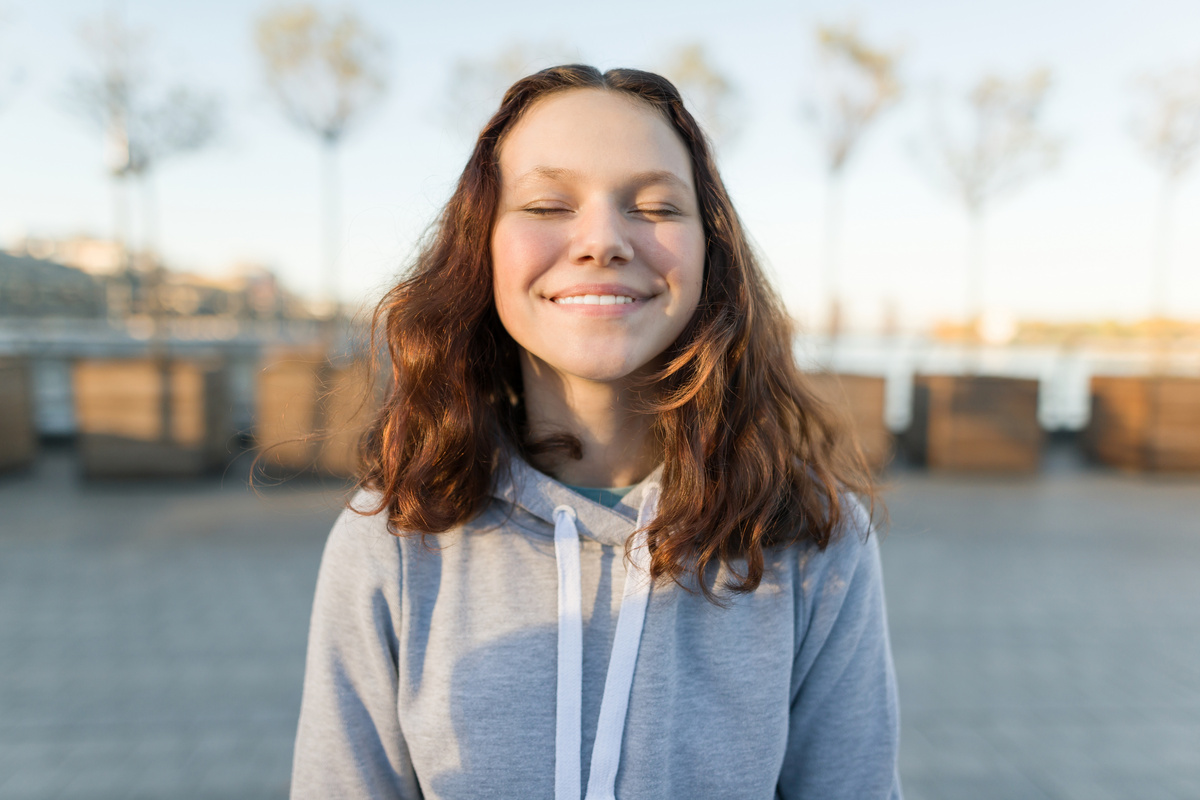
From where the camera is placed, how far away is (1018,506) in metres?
6.59

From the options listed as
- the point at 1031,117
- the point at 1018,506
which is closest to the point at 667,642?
the point at 1018,506

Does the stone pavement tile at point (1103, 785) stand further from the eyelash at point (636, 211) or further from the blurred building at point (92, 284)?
the blurred building at point (92, 284)

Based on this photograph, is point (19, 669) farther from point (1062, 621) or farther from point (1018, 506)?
point (1018, 506)

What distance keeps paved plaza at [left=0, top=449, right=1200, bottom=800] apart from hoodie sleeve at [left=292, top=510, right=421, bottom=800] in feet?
0.85

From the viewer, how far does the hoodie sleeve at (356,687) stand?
→ 3.88 feet

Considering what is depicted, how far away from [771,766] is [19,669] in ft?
11.6

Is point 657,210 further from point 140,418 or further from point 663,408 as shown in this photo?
→ point 140,418

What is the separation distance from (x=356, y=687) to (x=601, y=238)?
779 mm

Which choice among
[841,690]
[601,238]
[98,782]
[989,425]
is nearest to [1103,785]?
[841,690]

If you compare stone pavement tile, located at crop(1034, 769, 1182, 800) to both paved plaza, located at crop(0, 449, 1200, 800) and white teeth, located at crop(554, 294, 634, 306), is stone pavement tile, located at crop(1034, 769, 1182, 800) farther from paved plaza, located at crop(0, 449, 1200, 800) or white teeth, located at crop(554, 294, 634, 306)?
white teeth, located at crop(554, 294, 634, 306)

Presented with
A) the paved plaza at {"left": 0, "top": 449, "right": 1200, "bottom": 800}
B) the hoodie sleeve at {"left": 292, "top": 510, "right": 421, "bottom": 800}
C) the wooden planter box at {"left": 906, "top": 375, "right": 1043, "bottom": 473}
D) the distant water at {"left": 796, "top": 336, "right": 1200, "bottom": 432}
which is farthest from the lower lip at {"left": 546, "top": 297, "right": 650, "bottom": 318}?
the distant water at {"left": 796, "top": 336, "right": 1200, "bottom": 432}

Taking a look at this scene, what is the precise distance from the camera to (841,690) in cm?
125

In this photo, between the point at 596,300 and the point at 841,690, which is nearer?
the point at 596,300

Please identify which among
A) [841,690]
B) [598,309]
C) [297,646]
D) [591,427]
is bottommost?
[297,646]
